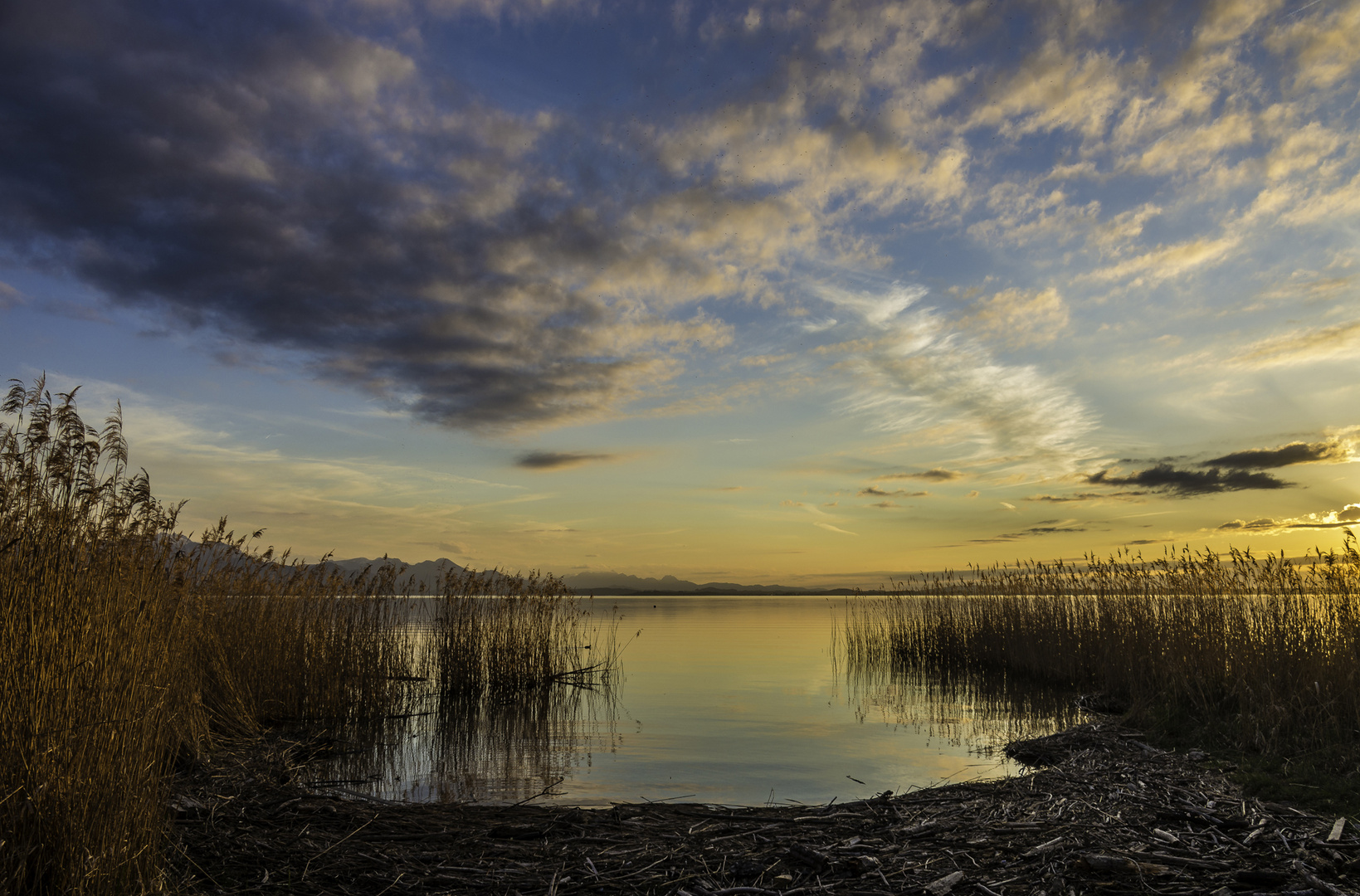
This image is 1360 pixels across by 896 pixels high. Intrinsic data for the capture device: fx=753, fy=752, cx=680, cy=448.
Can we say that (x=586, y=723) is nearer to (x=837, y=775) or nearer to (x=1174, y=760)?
(x=837, y=775)

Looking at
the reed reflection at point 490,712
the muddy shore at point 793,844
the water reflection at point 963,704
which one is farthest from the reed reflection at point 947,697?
the reed reflection at point 490,712

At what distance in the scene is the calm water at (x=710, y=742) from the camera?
9.09 metres

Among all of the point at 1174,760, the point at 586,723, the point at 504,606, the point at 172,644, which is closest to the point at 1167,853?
the point at 1174,760

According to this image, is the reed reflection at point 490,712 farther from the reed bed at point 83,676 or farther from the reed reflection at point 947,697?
the reed reflection at point 947,697

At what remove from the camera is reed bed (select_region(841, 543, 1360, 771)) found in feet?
30.3

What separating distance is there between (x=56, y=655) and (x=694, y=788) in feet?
22.0

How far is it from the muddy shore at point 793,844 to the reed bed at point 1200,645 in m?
2.72

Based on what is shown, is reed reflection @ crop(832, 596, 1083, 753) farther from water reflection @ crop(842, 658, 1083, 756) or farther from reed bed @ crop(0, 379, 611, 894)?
reed bed @ crop(0, 379, 611, 894)

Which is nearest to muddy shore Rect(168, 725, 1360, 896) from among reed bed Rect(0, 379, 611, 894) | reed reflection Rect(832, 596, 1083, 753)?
reed bed Rect(0, 379, 611, 894)

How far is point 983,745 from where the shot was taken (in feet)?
37.0

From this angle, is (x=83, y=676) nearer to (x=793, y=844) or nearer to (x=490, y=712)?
(x=793, y=844)

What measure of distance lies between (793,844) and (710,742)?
21.1 ft

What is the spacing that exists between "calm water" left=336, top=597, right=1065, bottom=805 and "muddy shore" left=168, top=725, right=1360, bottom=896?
5.93ft

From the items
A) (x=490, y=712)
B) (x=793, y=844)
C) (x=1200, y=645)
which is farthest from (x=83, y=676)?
(x=1200, y=645)
